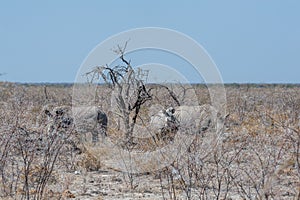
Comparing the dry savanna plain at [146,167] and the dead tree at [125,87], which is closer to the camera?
the dry savanna plain at [146,167]

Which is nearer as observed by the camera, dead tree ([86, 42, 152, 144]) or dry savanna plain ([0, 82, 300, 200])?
dry savanna plain ([0, 82, 300, 200])

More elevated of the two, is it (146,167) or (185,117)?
(185,117)

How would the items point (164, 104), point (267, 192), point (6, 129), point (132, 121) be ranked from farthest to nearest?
1. point (164, 104)
2. point (132, 121)
3. point (6, 129)
4. point (267, 192)

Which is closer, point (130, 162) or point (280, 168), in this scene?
point (280, 168)

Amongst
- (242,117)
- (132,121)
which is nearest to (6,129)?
(132,121)

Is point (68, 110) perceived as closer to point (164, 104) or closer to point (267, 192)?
point (164, 104)

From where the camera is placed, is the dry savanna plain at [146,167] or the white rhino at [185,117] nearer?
the dry savanna plain at [146,167]

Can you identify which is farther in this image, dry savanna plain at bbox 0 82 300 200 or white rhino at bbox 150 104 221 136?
white rhino at bbox 150 104 221 136

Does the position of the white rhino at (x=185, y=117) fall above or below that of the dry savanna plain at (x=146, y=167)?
above

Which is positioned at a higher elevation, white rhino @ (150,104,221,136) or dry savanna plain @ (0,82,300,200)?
white rhino @ (150,104,221,136)

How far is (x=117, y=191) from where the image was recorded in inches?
333

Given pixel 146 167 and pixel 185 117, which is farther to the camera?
pixel 185 117

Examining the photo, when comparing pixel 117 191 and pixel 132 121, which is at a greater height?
pixel 132 121

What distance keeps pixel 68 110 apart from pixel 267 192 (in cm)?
741
